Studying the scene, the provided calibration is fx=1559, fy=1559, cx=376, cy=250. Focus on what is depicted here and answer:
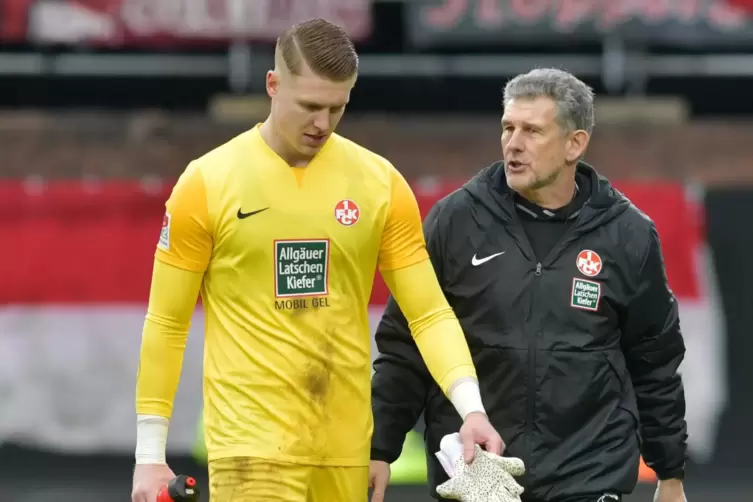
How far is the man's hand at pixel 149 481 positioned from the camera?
4.38m

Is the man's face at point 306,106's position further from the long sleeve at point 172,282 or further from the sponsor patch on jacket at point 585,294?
the sponsor patch on jacket at point 585,294

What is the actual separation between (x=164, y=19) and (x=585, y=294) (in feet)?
24.0

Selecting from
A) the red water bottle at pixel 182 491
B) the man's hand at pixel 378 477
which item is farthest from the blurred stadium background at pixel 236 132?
the red water bottle at pixel 182 491

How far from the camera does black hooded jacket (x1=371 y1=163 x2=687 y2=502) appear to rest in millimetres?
4895

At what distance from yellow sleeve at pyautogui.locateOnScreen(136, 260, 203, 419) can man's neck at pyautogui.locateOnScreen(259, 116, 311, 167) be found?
43cm

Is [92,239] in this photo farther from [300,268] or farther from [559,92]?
[300,268]

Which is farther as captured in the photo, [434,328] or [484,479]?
[434,328]

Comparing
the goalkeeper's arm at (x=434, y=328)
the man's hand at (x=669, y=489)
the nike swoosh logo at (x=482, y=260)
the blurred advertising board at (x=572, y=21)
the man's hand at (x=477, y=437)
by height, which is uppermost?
the blurred advertising board at (x=572, y=21)

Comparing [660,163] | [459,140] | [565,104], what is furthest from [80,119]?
[565,104]

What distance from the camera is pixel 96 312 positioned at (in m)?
9.84

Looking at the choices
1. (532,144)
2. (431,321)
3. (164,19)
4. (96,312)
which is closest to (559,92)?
(532,144)

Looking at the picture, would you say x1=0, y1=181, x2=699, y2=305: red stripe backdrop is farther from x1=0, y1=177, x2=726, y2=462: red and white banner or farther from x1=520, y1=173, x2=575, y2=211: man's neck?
x1=520, y1=173, x2=575, y2=211: man's neck

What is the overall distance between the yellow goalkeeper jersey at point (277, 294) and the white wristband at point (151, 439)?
35mm

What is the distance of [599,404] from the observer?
4945mm
